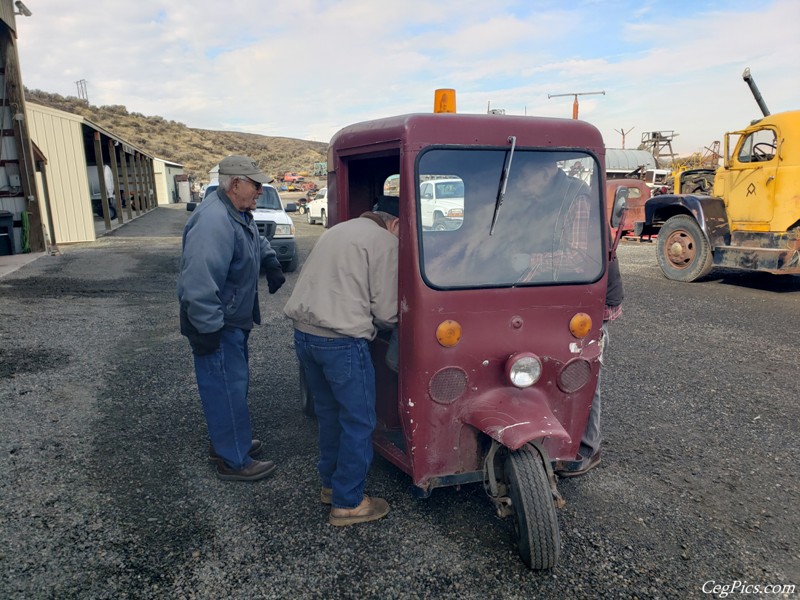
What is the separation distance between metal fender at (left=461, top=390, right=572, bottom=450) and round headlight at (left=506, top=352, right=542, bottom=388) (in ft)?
0.35

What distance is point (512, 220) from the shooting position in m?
2.96

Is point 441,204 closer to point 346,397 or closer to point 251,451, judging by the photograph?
point 346,397

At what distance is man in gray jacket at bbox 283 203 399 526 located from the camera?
293 centimetres

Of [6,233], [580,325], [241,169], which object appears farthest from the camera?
[6,233]

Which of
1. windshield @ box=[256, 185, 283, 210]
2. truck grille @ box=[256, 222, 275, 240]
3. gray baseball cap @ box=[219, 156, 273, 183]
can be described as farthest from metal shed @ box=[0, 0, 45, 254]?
gray baseball cap @ box=[219, 156, 273, 183]

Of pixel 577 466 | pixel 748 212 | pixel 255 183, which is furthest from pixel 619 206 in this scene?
pixel 748 212

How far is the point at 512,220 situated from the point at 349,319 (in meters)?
0.99

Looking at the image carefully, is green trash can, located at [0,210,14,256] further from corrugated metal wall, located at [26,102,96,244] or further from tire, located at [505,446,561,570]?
tire, located at [505,446,561,570]

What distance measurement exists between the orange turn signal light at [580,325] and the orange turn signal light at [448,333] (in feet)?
2.12

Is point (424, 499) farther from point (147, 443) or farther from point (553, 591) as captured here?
point (147, 443)

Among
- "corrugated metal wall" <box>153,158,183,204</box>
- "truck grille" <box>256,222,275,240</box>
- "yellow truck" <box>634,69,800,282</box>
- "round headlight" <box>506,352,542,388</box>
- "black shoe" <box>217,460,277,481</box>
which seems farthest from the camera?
"corrugated metal wall" <box>153,158,183,204</box>

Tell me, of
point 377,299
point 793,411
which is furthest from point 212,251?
point 793,411

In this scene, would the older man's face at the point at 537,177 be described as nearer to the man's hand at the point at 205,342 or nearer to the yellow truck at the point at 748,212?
the man's hand at the point at 205,342

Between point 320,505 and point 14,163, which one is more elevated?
point 14,163
